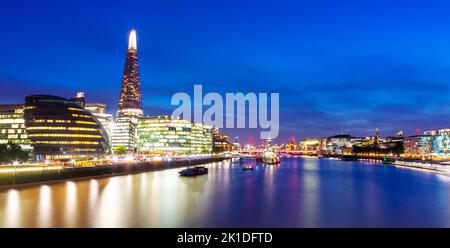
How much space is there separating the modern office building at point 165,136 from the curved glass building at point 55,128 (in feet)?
183

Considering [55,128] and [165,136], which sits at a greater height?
[55,128]

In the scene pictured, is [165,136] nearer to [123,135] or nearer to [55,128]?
[123,135]

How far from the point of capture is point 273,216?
28734 mm

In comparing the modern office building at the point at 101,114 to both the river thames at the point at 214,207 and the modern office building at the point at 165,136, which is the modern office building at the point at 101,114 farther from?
the river thames at the point at 214,207

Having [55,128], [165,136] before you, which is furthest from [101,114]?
[55,128]

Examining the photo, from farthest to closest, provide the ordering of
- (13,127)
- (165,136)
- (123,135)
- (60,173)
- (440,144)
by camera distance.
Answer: (440,144) → (165,136) → (123,135) → (13,127) → (60,173)

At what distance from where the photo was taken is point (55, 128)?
91.8m

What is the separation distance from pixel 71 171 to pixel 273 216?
32724 millimetres

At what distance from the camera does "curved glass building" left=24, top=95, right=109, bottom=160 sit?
90938 mm

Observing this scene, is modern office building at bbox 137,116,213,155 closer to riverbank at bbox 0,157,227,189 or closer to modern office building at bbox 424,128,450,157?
riverbank at bbox 0,157,227,189

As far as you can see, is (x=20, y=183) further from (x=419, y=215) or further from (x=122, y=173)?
(x=419, y=215)

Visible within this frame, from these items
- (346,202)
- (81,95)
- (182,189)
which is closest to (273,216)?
(346,202)

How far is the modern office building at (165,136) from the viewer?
156 metres

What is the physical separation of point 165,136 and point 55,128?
66.9 metres
